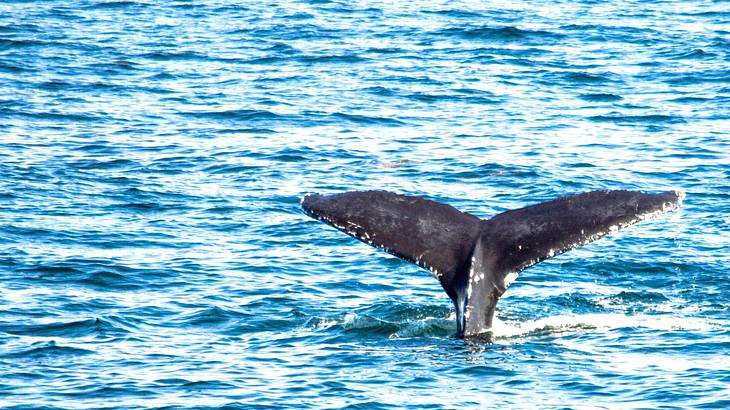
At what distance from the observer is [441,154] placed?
914 inches

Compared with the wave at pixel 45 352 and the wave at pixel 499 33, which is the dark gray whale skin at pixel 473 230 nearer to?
the wave at pixel 45 352

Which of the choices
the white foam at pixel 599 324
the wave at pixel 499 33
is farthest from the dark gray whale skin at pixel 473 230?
the wave at pixel 499 33

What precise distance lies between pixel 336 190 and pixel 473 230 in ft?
26.9

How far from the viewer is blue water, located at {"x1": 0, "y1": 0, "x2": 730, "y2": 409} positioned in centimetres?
1309

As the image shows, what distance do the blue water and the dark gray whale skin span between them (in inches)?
33.7

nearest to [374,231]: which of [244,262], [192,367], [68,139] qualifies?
[192,367]

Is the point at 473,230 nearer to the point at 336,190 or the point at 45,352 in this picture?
the point at 45,352

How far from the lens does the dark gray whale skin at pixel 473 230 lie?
40.6 feet

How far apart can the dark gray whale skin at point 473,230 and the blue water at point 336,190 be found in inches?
33.7

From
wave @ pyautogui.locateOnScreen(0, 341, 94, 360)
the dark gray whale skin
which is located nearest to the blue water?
wave @ pyautogui.locateOnScreen(0, 341, 94, 360)

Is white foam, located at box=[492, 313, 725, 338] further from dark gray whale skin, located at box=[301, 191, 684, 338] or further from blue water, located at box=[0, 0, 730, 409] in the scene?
dark gray whale skin, located at box=[301, 191, 684, 338]

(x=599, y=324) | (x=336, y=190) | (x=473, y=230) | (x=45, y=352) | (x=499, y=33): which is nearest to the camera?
(x=473, y=230)

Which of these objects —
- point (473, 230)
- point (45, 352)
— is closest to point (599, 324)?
point (473, 230)

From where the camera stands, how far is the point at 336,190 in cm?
2086
